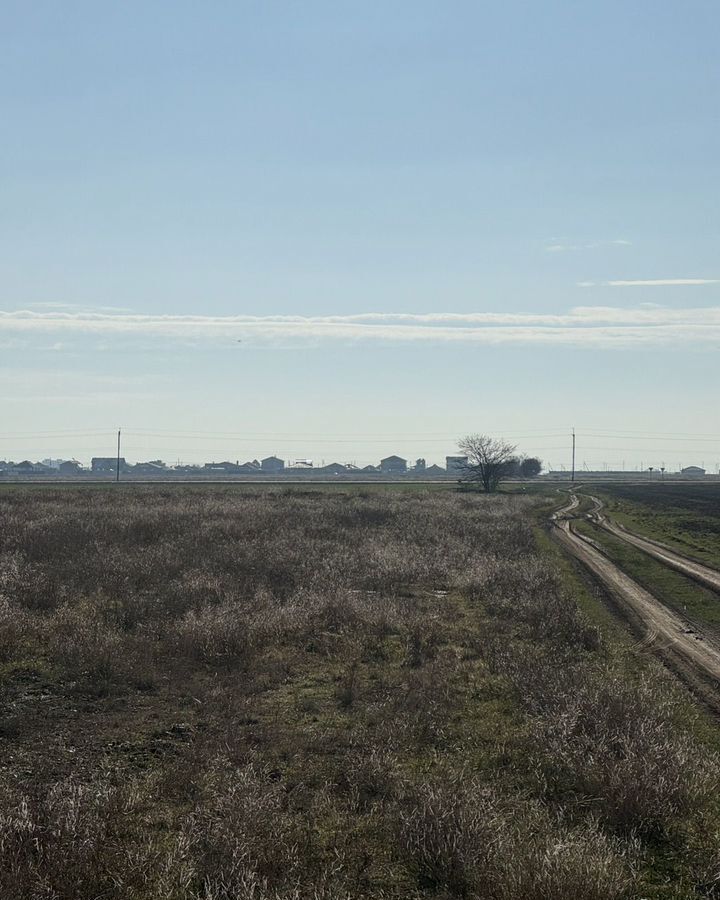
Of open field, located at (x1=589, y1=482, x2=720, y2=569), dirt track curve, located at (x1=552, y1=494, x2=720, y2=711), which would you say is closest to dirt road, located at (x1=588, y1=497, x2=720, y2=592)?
open field, located at (x1=589, y1=482, x2=720, y2=569)

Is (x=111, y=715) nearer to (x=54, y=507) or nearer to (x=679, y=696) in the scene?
(x=679, y=696)

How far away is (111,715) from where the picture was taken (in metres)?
12.2

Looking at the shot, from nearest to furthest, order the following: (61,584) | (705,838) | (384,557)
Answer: (705,838)
(61,584)
(384,557)

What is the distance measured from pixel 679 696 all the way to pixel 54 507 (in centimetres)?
4416

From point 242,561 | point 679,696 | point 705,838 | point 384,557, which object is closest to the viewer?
point 705,838

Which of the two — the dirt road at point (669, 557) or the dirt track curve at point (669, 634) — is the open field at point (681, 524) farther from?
the dirt track curve at point (669, 634)

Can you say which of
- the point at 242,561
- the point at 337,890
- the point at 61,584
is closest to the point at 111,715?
the point at 337,890

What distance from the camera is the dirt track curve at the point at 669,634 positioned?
1463 cm

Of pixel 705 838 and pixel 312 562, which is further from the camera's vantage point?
pixel 312 562

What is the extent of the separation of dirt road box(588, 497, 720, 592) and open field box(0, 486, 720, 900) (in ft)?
16.4

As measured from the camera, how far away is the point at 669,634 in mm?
18297

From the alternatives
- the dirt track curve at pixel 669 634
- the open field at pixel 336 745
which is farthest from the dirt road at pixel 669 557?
the open field at pixel 336 745

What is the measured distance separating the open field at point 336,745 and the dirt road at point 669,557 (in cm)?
498

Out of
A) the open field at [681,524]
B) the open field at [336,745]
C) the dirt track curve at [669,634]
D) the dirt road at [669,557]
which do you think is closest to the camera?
the open field at [336,745]
